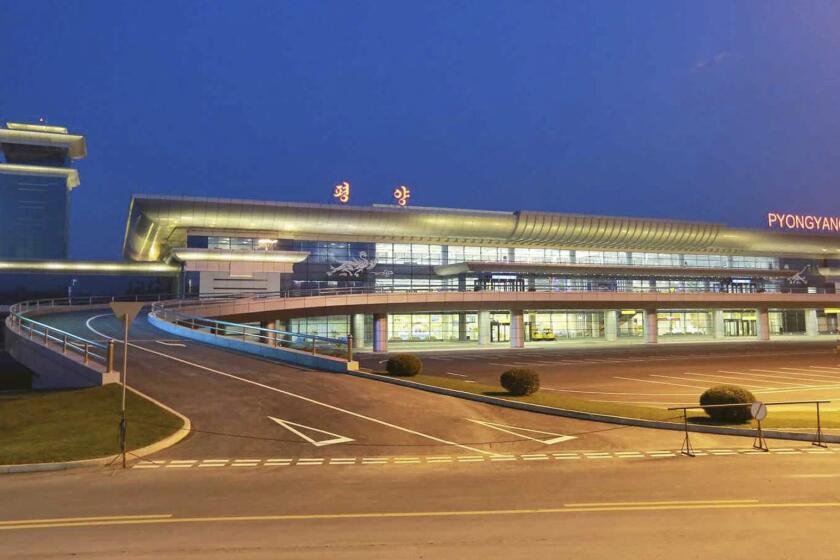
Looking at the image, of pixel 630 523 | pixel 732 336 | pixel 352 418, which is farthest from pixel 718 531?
pixel 732 336

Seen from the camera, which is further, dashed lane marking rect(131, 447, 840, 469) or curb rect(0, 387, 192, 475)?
dashed lane marking rect(131, 447, 840, 469)

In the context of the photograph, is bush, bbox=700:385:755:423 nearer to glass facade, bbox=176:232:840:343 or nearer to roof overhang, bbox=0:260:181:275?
glass facade, bbox=176:232:840:343

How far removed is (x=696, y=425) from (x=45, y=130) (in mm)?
128663

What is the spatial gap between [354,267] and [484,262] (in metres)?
14.0

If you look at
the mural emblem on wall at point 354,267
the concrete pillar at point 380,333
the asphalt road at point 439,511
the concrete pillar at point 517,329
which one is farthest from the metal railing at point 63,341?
the concrete pillar at point 517,329

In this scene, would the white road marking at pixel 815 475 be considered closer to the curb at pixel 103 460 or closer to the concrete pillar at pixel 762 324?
the curb at pixel 103 460

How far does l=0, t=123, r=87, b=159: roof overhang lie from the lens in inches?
4045

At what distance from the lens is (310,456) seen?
11.9 m

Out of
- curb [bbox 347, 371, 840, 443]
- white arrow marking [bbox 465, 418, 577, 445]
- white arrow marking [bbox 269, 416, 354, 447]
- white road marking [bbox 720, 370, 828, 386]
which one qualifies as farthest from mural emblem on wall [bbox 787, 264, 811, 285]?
white arrow marking [bbox 269, 416, 354, 447]

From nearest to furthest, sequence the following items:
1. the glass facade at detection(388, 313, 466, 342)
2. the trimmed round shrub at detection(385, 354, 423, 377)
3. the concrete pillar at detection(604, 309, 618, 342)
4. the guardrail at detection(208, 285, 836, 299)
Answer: the trimmed round shrub at detection(385, 354, 423, 377) → the guardrail at detection(208, 285, 836, 299) → the glass facade at detection(388, 313, 466, 342) → the concrete pillar at detection(604, 309, 618, 342)

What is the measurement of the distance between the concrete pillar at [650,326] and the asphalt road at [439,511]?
46.3 meters

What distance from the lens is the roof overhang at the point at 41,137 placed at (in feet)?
337

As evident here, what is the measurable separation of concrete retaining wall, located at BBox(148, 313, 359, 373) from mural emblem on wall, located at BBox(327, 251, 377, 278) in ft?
83.8

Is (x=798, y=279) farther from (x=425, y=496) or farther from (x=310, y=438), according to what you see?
(x=425, y=496)
